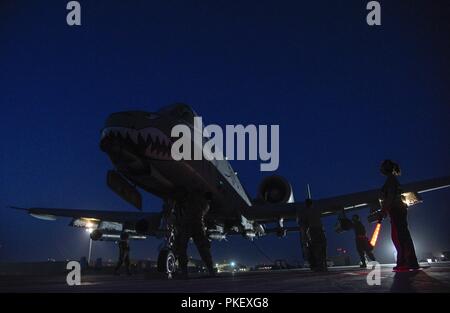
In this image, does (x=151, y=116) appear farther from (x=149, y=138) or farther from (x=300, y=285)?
(x=300, y=285)

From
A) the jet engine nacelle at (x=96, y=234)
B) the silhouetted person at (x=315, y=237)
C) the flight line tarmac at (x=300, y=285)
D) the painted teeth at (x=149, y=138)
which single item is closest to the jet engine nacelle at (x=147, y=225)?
the painted teeth at (x=149, y=138)

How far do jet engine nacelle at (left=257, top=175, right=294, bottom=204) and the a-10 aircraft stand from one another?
6.94 feet

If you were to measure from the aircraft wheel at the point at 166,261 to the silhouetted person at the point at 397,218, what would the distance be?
5915 millimetres

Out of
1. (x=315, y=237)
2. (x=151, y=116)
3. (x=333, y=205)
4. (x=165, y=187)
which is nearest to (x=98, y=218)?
(x=165, y=187)

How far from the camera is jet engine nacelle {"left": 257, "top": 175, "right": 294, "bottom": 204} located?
63.2ft

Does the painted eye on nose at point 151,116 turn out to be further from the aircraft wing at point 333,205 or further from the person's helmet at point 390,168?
the aircraft wing at point 333,205

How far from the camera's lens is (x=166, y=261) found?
917 cm

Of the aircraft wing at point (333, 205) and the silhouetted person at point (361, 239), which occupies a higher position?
the aircraft wing at point (333, 205)

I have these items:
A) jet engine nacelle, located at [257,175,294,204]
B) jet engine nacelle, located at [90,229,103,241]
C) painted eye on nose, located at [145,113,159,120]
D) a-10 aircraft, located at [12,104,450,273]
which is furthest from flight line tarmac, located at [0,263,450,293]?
jet engine nacelle, located at [257,175,294,204]

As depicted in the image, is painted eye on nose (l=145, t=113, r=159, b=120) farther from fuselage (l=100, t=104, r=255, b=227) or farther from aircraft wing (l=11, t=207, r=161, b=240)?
aircraft wing (l=11, t=207, r=161, b=240)

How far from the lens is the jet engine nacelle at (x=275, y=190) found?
19.2 m
